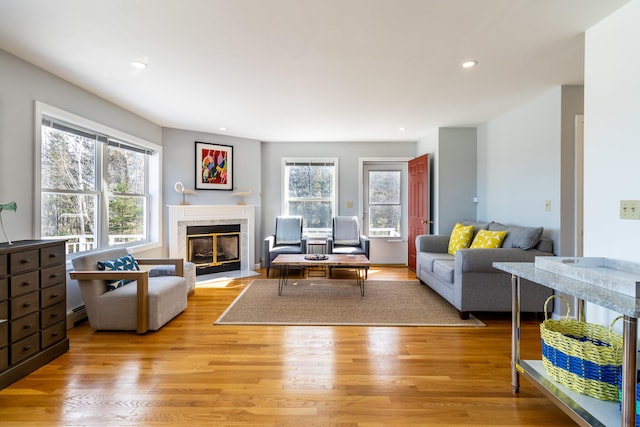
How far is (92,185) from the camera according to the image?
3.42 m

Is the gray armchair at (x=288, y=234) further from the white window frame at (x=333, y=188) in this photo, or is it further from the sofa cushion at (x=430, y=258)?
the sofa cushion at (x=430, y=258)

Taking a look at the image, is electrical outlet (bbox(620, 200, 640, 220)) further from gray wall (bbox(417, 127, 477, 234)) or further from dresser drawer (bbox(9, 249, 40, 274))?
dresser drawer (bbox(9, 249, 40, 274))

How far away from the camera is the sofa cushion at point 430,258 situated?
150 inches

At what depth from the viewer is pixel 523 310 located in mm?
3111

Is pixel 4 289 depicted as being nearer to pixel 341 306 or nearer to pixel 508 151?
pixel 341 306

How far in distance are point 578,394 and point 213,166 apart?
4.98 metres

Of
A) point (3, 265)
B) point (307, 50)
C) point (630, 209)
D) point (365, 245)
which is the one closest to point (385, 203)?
point (365, 245)

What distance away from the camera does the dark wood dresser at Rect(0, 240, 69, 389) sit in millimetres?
1959

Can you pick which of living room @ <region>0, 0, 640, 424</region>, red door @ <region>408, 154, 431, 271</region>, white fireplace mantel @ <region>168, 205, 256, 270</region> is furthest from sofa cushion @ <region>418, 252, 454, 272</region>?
white fireplace mantel @ <region>168, 205, 256, 270</region>

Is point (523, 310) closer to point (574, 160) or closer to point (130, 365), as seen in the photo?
point (574, 160)

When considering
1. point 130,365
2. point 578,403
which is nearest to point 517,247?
point 578,403

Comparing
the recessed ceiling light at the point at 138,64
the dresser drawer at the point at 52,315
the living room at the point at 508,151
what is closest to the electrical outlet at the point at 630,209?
the living room at the point at 508,151

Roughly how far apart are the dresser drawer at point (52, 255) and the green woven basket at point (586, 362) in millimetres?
3264

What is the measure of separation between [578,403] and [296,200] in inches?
189
